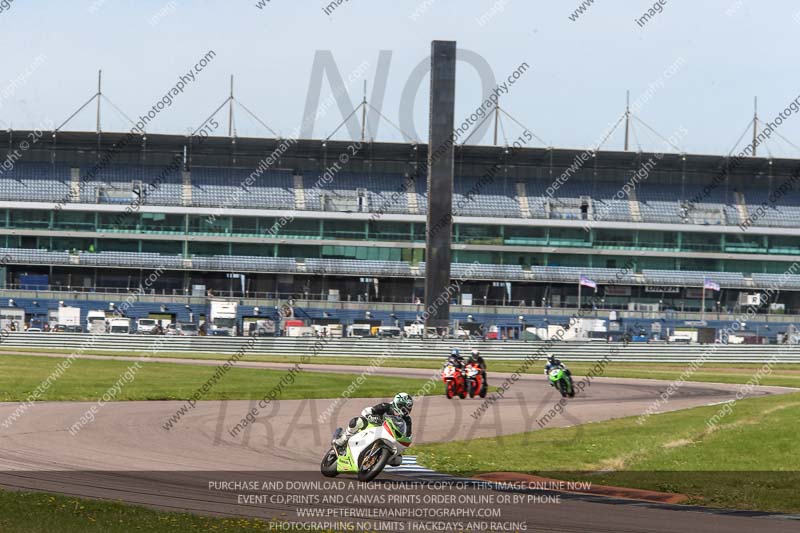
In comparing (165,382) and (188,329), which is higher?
(188,329)

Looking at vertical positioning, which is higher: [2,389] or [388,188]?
[388,188]

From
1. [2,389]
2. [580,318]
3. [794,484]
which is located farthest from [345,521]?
[580,318]

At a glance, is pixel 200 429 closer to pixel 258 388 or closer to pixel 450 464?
pixel 450 464

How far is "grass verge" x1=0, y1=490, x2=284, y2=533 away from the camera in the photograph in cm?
1234

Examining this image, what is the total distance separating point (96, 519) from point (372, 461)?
16.0ft

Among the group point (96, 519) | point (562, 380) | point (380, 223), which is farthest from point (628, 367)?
point (96, 519)

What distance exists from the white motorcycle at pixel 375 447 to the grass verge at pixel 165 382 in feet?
54.7

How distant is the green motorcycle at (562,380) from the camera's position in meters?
36.3

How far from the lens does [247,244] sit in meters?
83.8

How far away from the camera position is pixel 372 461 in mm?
16547

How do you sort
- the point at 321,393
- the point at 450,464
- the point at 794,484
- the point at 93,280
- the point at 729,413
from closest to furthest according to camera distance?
the point at 794,484 < the point at 450,464 < the point at 729,413 < the point at 321,393 < the point at 93,280

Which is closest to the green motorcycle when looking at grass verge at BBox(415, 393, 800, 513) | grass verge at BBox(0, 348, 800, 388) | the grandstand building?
grass verge at BBox(415, 393, 800, 513)

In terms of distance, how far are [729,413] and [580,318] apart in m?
47.6

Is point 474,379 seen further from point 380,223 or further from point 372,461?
point 380,223
